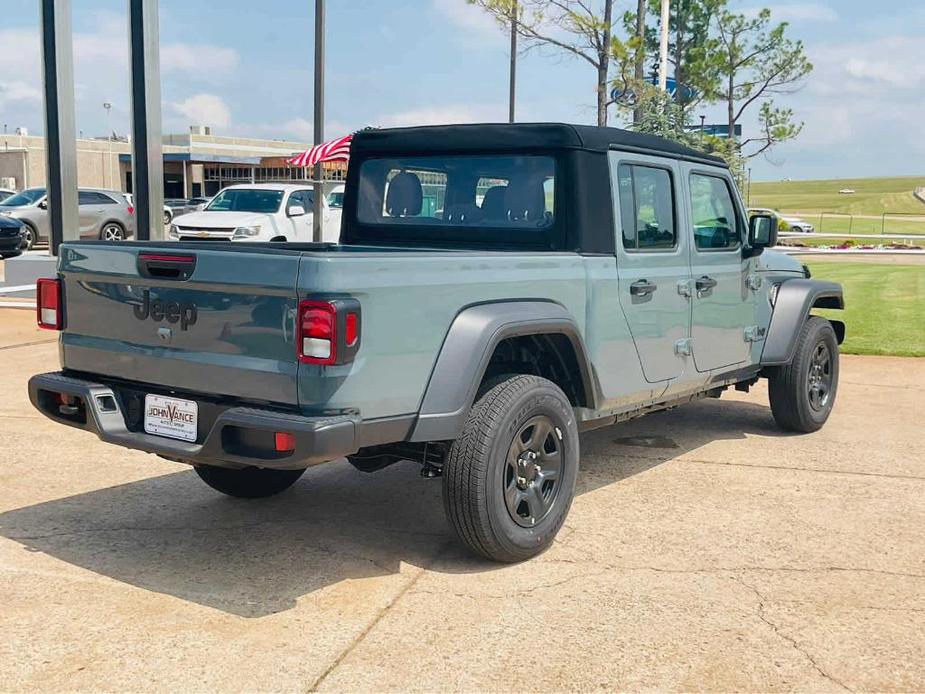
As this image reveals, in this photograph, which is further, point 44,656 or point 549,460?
point 549,460

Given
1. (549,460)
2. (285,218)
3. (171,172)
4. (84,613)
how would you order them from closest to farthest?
(84,613) → (549,460) → (285,218) → (171,172)

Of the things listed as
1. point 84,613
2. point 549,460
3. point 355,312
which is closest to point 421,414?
point 355,312

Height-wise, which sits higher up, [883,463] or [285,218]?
[285,218]

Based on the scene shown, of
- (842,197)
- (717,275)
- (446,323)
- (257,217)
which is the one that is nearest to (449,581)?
(446,323)

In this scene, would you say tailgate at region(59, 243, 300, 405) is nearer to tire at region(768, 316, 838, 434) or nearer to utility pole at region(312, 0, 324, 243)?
tire at region(768, 316, 838, 434)

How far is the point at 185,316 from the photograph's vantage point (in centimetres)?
411

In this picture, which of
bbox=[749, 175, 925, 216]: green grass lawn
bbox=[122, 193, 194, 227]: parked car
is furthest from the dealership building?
bbox=[749, 175, 925, 216]: green grass lawn

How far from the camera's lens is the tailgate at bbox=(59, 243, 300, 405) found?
3.82 m

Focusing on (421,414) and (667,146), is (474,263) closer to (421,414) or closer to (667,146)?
(421,414)

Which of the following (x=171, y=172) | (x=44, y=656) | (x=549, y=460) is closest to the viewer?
(x=44, y=656)

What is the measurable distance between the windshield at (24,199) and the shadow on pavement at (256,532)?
2182cm

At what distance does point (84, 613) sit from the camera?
12.8 ft

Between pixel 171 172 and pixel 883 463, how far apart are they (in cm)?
6334

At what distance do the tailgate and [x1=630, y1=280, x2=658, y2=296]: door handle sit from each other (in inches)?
78.3
